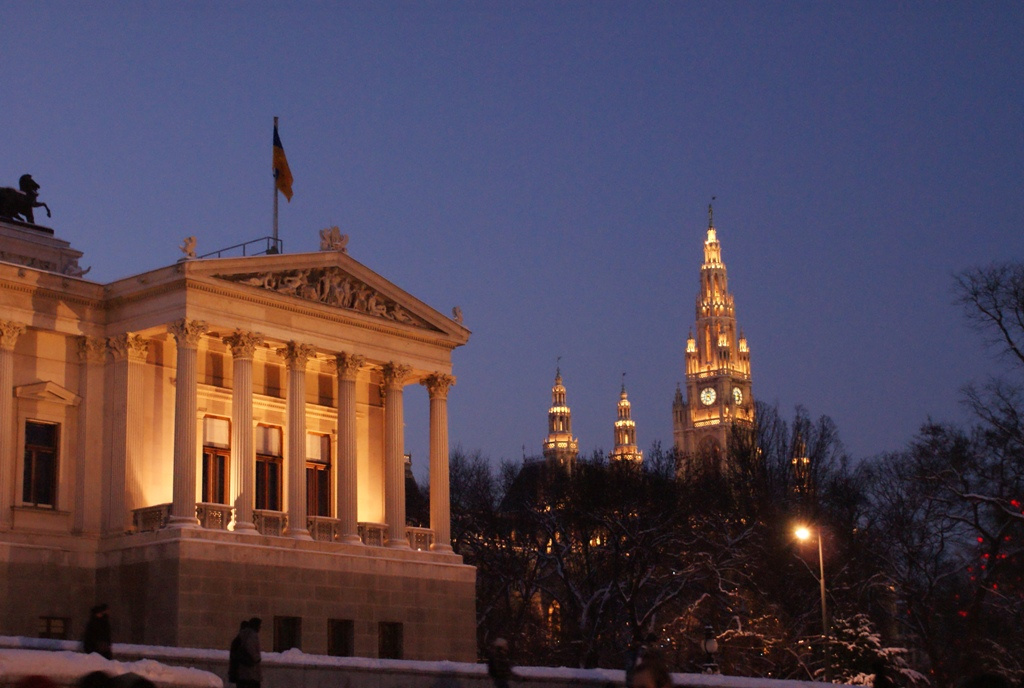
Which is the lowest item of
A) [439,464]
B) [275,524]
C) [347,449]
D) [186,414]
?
[275,524]

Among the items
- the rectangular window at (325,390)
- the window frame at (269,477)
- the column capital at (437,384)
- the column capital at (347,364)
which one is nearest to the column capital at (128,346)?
the window frame at (269,477)

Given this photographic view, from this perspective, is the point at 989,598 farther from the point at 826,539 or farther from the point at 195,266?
the point at 195,266

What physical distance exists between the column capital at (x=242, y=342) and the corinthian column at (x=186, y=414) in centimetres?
139

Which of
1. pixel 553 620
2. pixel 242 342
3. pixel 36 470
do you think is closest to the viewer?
pixel 36 470

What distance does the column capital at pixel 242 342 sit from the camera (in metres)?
44.1

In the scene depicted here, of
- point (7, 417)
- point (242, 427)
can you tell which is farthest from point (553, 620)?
point (7, 417)

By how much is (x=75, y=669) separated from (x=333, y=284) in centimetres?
2810

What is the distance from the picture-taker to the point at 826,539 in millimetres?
66750

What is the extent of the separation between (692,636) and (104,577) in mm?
29997

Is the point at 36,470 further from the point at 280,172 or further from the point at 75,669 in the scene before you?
the point at 75,669

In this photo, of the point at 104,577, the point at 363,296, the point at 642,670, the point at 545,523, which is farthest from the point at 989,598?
the point at 642,670

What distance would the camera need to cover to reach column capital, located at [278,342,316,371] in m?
45.7

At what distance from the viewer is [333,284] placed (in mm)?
47312

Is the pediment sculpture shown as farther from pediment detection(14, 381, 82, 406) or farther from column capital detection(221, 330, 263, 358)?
pediment detection(14, 381, 82, 406)
